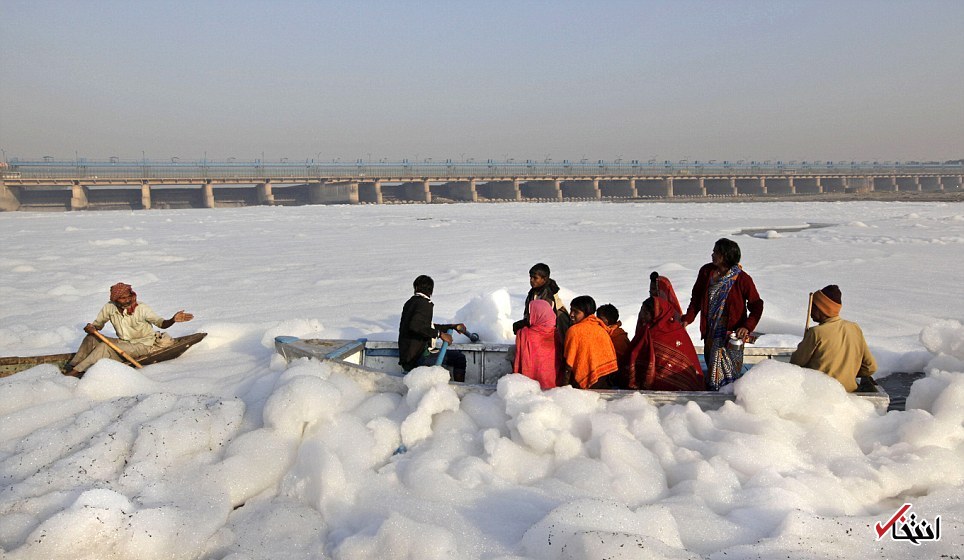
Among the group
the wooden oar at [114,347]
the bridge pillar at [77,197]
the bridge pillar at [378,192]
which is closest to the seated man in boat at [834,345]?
the wooden oar at [114,347]

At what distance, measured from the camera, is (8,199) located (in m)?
49.8

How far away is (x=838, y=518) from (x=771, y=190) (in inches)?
3455

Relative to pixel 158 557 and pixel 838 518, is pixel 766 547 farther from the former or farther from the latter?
pixel 158 557

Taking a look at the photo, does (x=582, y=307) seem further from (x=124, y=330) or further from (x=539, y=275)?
(x=124, y=330)

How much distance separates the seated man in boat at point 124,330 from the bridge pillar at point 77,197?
53.9 metres

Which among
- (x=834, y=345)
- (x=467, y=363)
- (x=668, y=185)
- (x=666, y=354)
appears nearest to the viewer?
(x=834, y=345)

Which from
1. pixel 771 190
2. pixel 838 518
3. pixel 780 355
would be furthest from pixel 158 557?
pixel 771 190

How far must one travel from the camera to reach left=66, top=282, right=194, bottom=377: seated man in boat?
22.4 ft

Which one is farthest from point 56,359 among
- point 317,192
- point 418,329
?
point 317,192

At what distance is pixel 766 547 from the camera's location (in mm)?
3652

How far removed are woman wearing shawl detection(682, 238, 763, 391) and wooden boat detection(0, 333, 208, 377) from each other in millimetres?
5807

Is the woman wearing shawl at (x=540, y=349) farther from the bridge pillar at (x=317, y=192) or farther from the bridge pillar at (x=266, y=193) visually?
the bridge pillar at (x=317, y=192)

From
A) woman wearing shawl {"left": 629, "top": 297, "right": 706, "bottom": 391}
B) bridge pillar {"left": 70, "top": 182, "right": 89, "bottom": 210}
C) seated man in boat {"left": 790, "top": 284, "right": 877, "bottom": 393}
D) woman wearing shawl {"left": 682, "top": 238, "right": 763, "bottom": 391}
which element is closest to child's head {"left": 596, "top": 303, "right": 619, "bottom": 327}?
woman wearing shawl {"left": 629, "top": 297, "right": 706, "bottom": 391}

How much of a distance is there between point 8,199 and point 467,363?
56.6 metres
